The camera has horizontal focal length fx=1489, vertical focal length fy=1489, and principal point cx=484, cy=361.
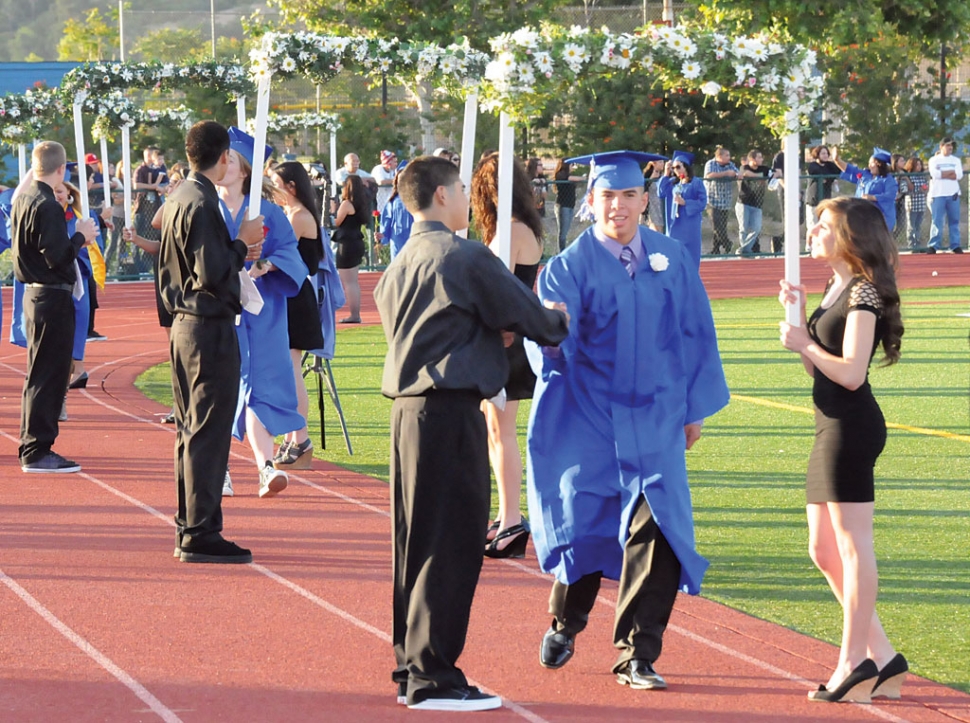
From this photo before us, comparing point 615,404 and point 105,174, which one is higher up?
point 105,174

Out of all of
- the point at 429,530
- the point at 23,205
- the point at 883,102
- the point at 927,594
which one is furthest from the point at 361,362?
the point at 883,102

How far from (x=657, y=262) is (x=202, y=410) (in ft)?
9.04

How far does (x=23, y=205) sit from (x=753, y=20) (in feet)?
77.4

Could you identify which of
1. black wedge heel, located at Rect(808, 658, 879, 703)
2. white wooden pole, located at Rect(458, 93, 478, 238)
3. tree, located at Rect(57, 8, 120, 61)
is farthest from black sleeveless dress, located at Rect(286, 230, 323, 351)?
tree, located at Rect(57, 8, 120, 61)

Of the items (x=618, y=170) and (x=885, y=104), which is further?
(x=885, y=104)

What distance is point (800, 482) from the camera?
30.2 feet

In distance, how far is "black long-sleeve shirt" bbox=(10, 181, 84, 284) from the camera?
9.64 metres

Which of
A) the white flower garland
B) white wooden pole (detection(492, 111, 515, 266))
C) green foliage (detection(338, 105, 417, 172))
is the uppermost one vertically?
green foliage (detection(338, 105, 417, 172))

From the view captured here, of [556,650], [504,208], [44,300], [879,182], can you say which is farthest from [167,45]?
[556,650]

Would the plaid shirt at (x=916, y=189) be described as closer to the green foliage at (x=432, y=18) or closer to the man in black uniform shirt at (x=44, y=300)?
the green foliage at (x=432, y=18)

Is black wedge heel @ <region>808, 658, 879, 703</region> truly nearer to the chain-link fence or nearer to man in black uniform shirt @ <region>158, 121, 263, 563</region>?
man in black uniform shirt @ <region>158, 121, 263, 563</region>

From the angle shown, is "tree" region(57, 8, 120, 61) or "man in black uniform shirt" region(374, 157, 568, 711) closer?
"man in black uniform shirt" region(374, 157, 568, 711)

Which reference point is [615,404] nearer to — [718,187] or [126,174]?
[126,174]

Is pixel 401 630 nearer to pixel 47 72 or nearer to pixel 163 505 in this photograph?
pixel 163 505
